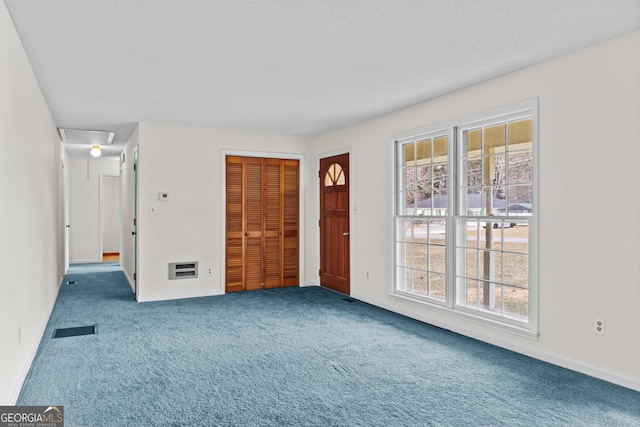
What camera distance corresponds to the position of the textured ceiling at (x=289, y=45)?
2514 millimetres

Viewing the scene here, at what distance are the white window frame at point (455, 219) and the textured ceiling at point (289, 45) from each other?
0.36m

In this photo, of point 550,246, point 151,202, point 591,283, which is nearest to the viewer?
point 591,283

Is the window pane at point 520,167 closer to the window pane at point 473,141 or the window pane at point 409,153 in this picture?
the window pane at point 473,141

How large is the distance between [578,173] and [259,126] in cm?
415

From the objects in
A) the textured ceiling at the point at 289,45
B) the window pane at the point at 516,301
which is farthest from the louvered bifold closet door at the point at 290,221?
the window pane at the point at 516,301

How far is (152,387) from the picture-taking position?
9.58ft

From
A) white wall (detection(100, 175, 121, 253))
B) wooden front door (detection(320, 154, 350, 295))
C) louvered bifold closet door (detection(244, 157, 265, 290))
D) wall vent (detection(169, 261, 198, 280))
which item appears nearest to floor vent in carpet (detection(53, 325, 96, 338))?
wall vent (detection(169, 261, 198, 280))

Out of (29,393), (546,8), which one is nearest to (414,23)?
(546,8)

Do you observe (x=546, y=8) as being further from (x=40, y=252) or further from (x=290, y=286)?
(x=290, y=286)

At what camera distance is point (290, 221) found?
6.76 m

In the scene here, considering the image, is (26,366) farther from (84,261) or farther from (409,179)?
(84,261)

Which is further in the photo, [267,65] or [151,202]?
[151,202]

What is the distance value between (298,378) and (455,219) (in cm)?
228

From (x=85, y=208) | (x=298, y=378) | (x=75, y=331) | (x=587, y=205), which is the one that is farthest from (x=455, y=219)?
(x=85, y=208)
